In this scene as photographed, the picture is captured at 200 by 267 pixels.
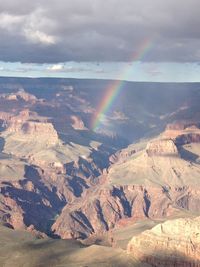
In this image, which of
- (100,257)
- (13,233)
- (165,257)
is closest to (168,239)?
(165,257)

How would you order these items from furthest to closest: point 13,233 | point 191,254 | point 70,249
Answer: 1. point 13,233
2. point 70,249
3. point 191,254

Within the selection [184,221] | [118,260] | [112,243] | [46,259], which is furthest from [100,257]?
[112,243]

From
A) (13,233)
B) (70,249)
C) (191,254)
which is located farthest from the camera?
(13,233)

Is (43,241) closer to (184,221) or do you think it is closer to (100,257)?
(100,257)

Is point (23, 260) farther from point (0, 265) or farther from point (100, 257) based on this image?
point (100, 257)

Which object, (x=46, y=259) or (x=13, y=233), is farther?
(x=13, y=233)

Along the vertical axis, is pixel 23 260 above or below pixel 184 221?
below
